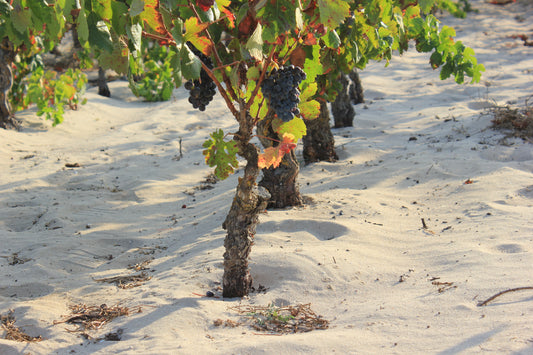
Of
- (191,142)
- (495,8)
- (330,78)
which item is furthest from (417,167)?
(495,8)

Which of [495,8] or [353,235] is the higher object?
[495,8]

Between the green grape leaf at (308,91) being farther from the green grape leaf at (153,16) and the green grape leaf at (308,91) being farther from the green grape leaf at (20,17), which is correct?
the green grape leaf at (20,17)

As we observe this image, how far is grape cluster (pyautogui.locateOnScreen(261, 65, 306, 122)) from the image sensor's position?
2154mm

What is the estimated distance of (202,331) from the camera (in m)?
2.38

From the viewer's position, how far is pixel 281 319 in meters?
2.46

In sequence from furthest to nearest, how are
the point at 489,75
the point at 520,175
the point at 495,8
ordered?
the point at 495,8 < the point at 489,75 < the point at 520,175

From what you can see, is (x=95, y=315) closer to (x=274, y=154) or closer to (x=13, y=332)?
(x=13, y=332)

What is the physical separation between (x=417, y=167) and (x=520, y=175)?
92 centimetres

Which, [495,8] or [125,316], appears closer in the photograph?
[125,316]

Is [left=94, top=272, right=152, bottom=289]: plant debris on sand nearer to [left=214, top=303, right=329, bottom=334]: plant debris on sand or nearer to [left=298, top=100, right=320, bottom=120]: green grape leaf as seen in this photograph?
[left=214, top=303, right=329, bottom=334]: plant debris on sand

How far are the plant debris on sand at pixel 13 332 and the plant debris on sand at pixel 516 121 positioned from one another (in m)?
4.82

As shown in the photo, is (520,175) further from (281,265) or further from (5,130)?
(5,130)

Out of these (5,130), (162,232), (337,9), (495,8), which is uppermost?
(495,8)

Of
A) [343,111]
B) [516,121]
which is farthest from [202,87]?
[343,111]
